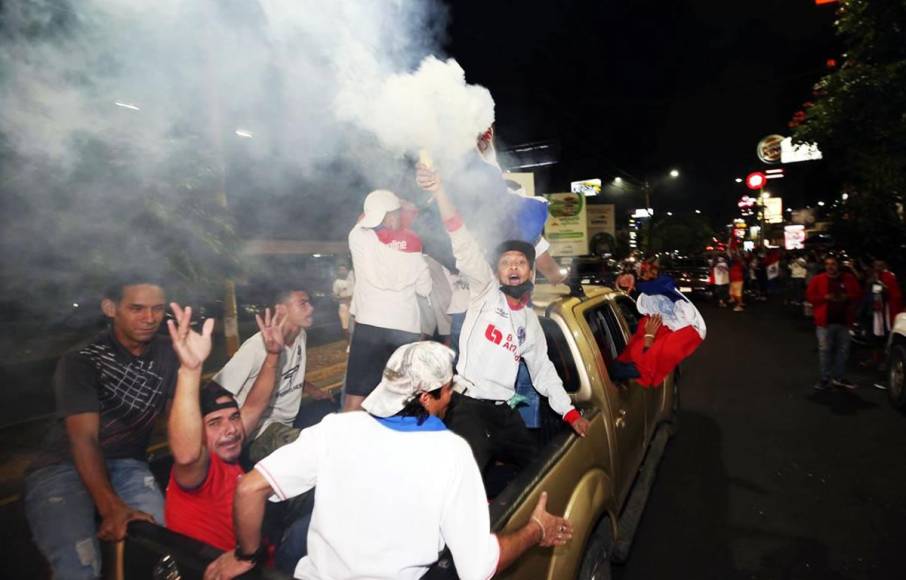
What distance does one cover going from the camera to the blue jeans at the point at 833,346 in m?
6.70

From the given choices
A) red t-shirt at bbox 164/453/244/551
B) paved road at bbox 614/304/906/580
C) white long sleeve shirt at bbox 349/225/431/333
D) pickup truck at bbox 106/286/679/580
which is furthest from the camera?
paved road at bbox 614/304/906/580

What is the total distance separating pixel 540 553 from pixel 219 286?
226 cm

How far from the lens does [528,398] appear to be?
3229mm

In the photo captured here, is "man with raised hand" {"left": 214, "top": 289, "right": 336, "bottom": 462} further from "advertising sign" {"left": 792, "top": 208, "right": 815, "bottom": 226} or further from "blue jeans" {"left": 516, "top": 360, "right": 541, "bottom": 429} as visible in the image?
"advertising sign" {"left": 792, "top": 208, "right": 815, "bottom": 226}

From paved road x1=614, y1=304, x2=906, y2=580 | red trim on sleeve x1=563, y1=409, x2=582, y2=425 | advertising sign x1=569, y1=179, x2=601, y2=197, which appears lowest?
paved road x1=614, y1=304, x2=906, y2=580

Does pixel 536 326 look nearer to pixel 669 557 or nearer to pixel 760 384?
pixel 669 557

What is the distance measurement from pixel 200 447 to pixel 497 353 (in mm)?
1591

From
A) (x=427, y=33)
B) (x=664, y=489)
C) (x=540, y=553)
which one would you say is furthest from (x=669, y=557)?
(x=427, y=33)

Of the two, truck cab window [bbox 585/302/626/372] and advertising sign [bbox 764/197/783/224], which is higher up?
advertising sign [bbox 764/197/783/224]

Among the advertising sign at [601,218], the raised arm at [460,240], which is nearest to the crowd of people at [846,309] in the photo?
the raised arm at [460,240]

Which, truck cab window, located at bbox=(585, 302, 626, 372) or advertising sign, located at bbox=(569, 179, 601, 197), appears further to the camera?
advertising sign, located at bbox=(569, 179, 601, 197)

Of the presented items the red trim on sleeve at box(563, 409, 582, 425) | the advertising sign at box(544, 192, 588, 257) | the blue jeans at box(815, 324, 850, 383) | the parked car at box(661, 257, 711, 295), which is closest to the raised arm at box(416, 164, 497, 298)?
the red trim on sleeve at box(563, 409, 582, 425)

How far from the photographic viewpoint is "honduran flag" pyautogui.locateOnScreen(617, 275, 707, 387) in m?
3.64

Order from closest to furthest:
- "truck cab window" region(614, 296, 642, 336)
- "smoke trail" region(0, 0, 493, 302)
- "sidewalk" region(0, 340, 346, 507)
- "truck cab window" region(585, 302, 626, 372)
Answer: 1. "smoke trail" region(0, 0, 493, 302)
2. "truck cab window" region(585, 302, 626, 372)
3. "sidewalk" region(0, 340, 346, 507)
4. "truck cab window" region(614, 296, 642, 336)
